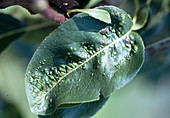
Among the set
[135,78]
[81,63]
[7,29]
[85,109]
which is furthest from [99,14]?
[135,78]

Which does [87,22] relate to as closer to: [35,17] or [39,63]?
[39,63]

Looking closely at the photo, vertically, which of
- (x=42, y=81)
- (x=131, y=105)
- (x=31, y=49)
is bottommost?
(x=131, y=105)

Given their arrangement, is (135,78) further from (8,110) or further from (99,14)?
(99,14)

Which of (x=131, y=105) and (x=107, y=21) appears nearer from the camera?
(x=107, y=21)

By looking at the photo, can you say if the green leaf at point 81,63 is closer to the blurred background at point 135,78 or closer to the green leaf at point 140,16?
the green leaf at point 140,16

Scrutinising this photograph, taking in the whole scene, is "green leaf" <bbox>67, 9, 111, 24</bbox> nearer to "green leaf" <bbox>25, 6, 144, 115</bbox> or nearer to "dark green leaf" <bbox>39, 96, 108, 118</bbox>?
"green leaf" <bbox>25, 6, 144, 115</bbox>

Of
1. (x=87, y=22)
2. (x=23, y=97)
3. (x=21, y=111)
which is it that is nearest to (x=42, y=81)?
(x=87, y=22)

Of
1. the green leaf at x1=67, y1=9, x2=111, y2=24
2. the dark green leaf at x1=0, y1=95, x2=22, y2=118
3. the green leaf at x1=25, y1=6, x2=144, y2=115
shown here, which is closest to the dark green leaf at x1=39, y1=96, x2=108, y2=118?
the green leaf at x1=25, y1=6, x2=144, y2=115
